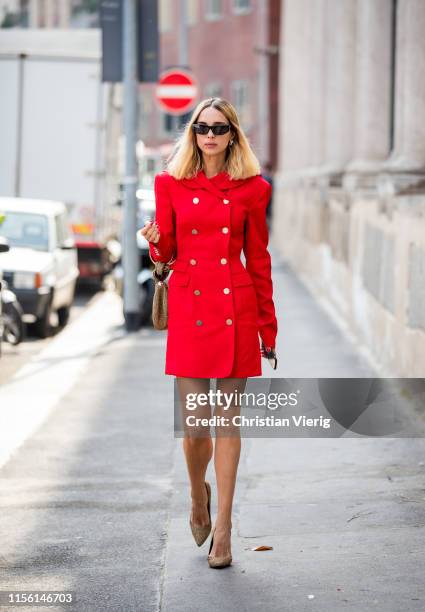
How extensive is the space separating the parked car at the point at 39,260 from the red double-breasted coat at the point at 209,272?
10023 mm

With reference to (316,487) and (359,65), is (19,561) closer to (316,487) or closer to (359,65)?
(316,487)

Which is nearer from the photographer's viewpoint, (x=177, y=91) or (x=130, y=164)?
(x=130, y=164)

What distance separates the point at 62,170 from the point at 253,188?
1645cm

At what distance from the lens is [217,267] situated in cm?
598

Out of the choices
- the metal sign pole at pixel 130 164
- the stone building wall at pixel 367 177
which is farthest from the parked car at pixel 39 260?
the stone building wall at pixel 367 177

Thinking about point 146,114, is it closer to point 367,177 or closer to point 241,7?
point 241,7

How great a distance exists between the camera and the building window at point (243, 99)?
202ft

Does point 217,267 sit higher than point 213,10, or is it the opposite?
point 213,10

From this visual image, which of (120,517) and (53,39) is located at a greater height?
(53,39)

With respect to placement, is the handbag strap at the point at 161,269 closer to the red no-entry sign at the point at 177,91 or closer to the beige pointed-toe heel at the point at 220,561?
the beige pointed-toe heel at the point at 220,561

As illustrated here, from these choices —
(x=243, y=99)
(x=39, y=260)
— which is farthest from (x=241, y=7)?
(x=39, y=260)

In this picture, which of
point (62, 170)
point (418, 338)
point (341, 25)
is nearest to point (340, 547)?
point (418, 338)

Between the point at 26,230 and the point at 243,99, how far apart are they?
4575cm

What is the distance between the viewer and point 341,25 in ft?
61.1
